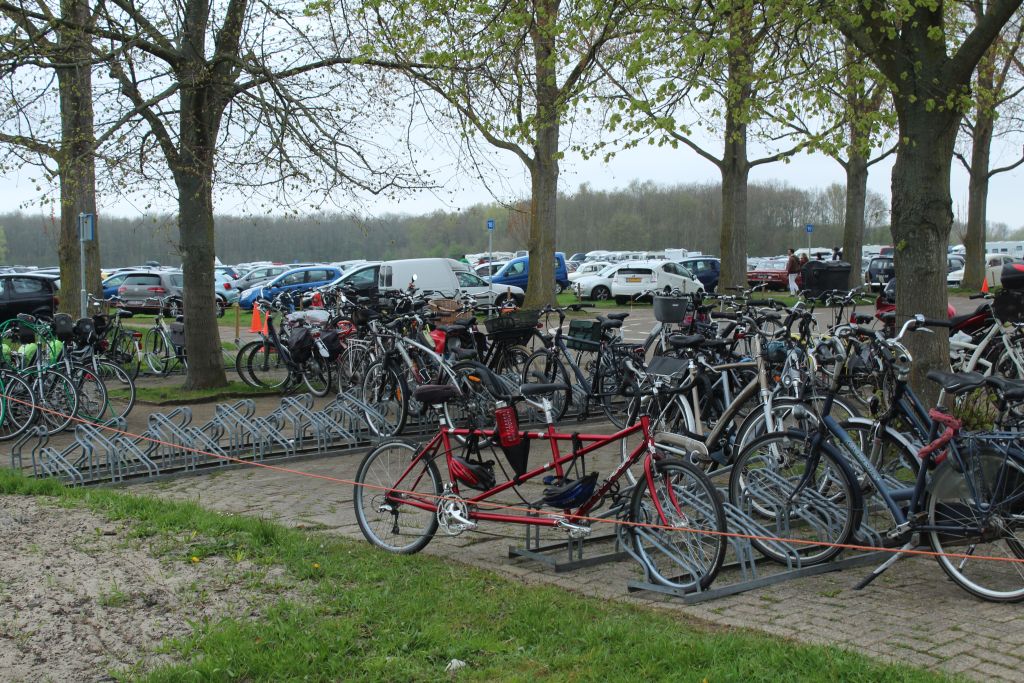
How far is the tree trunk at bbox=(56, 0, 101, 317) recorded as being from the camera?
1153cm

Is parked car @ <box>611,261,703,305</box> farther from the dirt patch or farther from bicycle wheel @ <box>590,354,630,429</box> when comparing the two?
the dirt patch

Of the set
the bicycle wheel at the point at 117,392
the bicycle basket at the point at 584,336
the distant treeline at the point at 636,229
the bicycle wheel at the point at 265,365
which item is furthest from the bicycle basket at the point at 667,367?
the distant treeline at the point at 636,229

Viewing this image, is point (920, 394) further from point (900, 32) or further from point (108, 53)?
point (108, 53)

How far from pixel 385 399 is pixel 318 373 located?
3094 mm

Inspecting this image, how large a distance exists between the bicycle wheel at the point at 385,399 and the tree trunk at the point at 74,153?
14.5ft

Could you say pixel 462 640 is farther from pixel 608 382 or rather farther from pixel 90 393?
pixel 90 393

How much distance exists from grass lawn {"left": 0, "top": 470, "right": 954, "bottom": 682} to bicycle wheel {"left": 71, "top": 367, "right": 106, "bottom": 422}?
6.09m

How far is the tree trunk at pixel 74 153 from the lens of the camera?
1153cm

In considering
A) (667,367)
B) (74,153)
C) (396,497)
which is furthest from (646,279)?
(396,497)

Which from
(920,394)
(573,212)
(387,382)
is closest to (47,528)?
(387,382)

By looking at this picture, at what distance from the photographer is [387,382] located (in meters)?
10.0

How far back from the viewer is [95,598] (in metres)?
4.89

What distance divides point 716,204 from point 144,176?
3526 inches

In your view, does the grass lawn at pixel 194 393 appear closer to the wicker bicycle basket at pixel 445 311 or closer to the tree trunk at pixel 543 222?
the wicker bicycle basket at pixel 445 311
